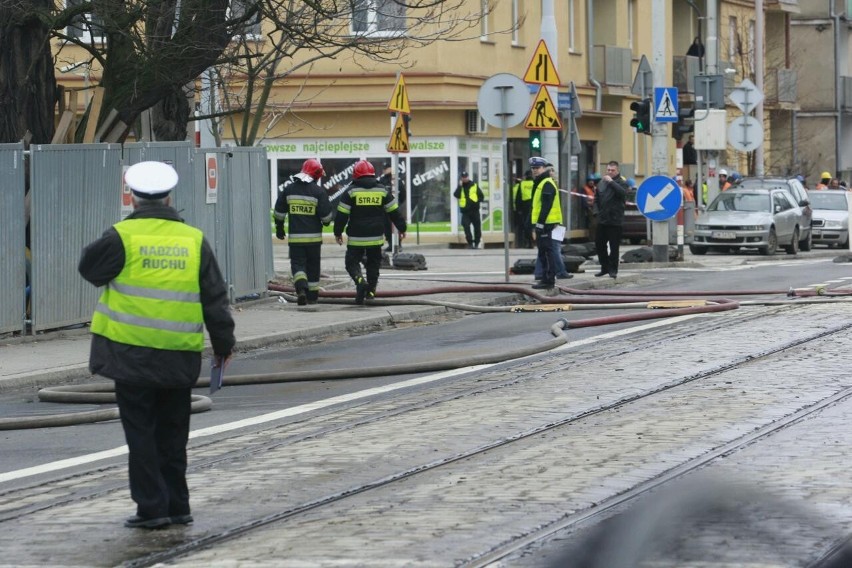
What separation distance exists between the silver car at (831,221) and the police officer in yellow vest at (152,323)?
35645mm

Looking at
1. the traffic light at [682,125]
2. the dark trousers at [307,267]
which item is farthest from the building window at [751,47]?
the dark trousers at [307,267]

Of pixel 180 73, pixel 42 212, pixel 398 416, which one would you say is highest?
pixel 180 73

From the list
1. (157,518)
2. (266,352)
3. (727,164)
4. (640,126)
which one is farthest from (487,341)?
(727,164)

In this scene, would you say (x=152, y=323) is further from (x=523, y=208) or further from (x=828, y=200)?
(x=828, y=200)

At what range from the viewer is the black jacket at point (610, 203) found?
25438mm

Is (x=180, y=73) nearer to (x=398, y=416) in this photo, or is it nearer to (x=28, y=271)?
(x=28, y=271)

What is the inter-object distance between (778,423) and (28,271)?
8731 mm

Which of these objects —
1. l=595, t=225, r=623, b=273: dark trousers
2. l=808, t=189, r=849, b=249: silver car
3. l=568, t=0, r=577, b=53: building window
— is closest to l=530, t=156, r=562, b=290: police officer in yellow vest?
l=595, t=225, r=623, b=273: dark trousers

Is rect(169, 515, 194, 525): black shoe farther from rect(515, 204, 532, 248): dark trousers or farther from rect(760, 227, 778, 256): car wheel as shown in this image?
rect(515, 204, 532, 248): dark trousers

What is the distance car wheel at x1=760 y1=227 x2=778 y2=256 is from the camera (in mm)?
36438

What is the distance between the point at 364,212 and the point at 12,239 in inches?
202

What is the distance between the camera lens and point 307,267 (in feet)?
67.4

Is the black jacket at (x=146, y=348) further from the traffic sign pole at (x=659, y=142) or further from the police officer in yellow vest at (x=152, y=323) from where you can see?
the traffic sign pole at (x=659, y=142)

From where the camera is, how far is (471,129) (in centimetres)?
4244
